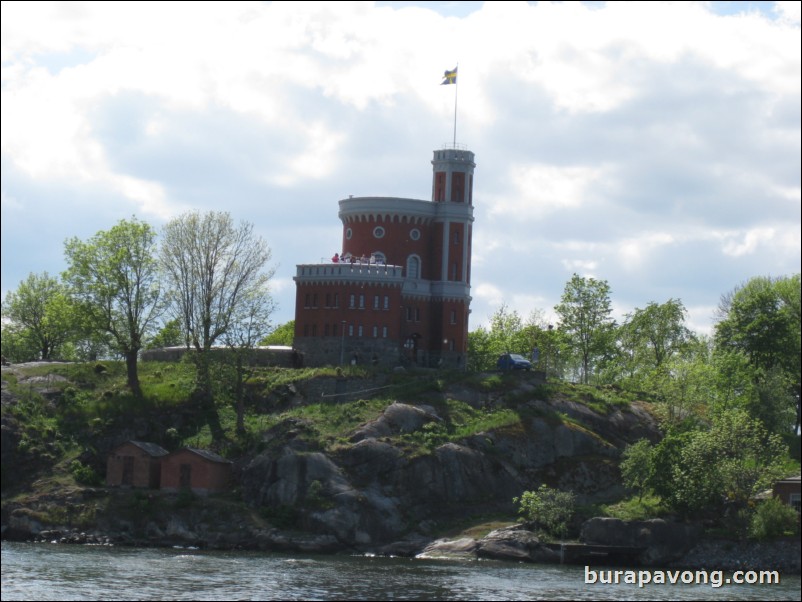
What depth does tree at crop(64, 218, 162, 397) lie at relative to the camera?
367 feet

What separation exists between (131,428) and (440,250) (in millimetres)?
32215

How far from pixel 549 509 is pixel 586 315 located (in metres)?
49.9

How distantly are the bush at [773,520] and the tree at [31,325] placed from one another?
7498 centimetres

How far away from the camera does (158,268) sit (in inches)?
4525

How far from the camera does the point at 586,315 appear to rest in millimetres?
140000

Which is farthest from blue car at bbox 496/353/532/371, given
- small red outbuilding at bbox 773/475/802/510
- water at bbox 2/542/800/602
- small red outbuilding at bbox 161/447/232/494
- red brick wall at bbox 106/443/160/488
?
red brick wall at bbox 106/443/160/488

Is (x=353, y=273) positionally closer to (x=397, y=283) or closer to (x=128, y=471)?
(x=397, y=283)

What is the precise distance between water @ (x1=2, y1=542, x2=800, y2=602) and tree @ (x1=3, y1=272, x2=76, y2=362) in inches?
2247

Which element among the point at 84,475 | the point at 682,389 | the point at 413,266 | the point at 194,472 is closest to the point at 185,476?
the point at 194,472

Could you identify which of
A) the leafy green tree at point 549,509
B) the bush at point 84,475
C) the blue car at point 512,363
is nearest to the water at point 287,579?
the leafy green tree at point 549,509

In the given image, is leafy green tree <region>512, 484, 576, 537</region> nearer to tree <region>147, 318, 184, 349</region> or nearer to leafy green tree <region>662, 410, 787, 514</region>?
leafy green tree <region>662, 410, 787, 514</region>

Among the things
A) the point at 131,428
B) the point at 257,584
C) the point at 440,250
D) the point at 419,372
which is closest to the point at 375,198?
the point at 440,250

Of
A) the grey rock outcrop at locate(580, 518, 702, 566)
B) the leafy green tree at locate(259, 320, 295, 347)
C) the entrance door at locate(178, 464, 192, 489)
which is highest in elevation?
the leafy green tree at locate(259, 320, 295, 347)

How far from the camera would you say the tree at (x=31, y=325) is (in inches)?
5615
